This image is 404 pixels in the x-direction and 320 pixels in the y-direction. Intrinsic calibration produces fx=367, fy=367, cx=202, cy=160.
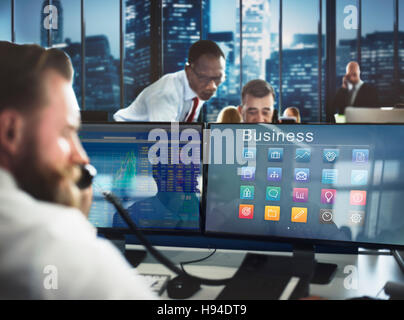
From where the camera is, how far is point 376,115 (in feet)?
4.41

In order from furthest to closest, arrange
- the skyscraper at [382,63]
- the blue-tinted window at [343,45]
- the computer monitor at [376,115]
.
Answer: the blue-tinted window at [343,45] → the skyscraper at [382,63] → the computer monitor at [376,115]

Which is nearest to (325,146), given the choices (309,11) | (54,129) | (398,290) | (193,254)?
(398,290)

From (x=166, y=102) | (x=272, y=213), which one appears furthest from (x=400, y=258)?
(x=166, y=102)

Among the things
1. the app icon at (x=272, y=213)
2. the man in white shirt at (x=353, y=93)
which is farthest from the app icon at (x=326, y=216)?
the man in white shirt at (x=353, y=93)

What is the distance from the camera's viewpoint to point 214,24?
4445mm

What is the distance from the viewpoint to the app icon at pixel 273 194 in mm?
912

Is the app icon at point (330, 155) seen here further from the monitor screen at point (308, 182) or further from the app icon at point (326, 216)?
the app icon at point (326, 216)

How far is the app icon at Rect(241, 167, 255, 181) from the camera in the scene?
3.04 ft

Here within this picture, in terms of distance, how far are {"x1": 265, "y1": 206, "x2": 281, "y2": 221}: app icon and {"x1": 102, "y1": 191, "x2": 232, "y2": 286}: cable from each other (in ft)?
0.60

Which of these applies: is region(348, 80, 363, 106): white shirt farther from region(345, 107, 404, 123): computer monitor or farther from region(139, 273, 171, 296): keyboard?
region(139, 273, 171, 296): keyboard

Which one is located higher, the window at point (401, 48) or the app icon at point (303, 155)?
the window at point (401, 48)

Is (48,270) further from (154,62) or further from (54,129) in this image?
(154,62)

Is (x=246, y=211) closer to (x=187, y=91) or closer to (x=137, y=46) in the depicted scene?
(x=187, y=91)

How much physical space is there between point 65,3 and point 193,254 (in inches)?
157
